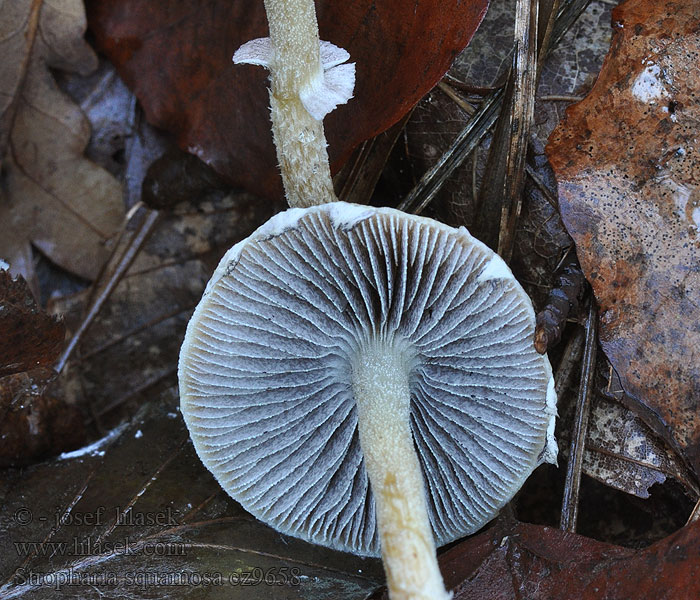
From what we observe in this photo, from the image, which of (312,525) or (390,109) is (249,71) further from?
(312,525)

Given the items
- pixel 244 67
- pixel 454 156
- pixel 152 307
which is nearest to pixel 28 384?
pixel 152 307

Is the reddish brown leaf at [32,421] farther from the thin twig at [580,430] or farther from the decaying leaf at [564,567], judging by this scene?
the thin twig at [580,430]

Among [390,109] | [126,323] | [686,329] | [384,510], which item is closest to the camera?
[384,510]

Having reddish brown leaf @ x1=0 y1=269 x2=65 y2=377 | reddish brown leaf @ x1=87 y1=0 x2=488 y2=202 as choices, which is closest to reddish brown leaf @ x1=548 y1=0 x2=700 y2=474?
reddish brown leaf @ x1=87 y1=0 x2=488 y2=202

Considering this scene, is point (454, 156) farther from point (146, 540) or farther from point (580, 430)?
point (146, 540)

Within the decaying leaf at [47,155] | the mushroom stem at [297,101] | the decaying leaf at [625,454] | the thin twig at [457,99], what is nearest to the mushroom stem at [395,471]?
the mushroom stem at [297,101]

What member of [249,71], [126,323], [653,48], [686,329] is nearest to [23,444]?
[126,323]
